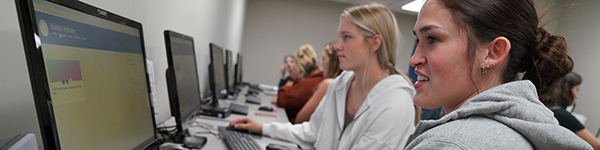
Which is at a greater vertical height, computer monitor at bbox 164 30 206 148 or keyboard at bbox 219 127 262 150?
computer monitor at bbox 164 30 206 148

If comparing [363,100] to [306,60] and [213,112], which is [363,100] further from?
[306,60]

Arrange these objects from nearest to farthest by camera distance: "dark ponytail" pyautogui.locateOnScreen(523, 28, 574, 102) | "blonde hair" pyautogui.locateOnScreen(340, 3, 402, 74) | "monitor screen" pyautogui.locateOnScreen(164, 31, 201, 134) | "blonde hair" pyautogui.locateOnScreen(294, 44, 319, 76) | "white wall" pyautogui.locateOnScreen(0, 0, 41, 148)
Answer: "white wall" pyautogui.locateOnScreen(0, 0, 41, 148)
"dark ponytail" pyautogui.locateOnScreen(523, 28, 574, 102)
"monitor screen" pyautogui.locateOnScreen(164, 31, 201, 134)
"blonde hair" pyautogui.locateOnScreen(340, 3, 402, 74)
"blonde hair" pyautogui.locateOnScreen(294, 44, 319, 76)

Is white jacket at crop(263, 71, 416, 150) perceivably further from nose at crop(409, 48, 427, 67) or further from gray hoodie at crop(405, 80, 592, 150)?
gray hoodie at crop(405, 80, 592, 150)

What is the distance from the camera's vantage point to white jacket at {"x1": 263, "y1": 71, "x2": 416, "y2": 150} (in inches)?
52.1

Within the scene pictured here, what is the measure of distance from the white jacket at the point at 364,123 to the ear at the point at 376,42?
17 centimetres

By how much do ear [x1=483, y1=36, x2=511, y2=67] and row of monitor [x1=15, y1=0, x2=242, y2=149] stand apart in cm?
82

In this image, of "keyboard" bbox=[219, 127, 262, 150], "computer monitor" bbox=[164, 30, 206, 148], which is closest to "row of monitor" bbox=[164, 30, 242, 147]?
"computer monitor" bbox=[164, 30, 206, 148]

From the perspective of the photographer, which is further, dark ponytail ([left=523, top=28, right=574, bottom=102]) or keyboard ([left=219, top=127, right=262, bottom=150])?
keyboard ([left=219, top=127, right=262, bottom=150])

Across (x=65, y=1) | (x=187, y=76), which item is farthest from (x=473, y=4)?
(x=187, y=76)

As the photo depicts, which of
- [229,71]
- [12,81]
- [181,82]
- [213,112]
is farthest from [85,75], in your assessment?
[229,71]

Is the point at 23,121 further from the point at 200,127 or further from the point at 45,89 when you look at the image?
the point at 200,127

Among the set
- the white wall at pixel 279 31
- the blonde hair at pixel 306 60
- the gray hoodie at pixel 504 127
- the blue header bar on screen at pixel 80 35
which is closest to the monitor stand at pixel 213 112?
the blue header bar on screen at pixel 80 35

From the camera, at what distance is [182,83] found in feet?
4.23

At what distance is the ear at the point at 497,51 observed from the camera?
2.17ft
